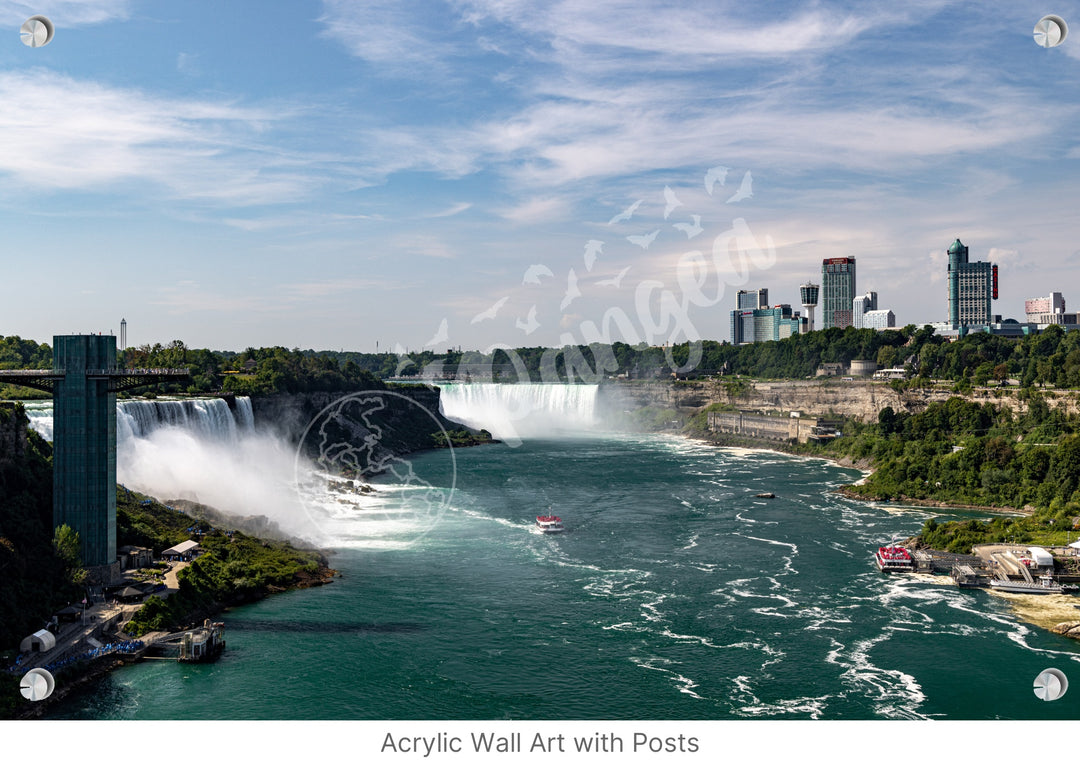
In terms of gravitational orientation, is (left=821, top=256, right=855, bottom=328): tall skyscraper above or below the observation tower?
above

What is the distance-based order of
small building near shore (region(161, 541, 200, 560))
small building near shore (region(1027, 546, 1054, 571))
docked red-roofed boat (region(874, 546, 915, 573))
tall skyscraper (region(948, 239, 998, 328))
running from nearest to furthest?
small building near shore (region(161, 541, 200, 560)) → small building near shore (region(1027, 546, 1054, 571)) → docked red-roofed boat (region(874, 546, 915, 573)) → tall skyscraper (region(948, 239, 998, 328))

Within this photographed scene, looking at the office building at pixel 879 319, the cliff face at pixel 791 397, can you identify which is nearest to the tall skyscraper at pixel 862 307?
the office building at pixel 879 319

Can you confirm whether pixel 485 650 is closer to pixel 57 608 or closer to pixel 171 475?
pixel 57 608

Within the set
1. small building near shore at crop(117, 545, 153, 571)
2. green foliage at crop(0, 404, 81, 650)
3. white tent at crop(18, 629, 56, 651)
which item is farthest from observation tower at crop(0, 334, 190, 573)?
white tent at crop(18, 629, 56, 651)

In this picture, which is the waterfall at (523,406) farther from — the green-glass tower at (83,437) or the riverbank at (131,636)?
the green-glass tower at (83,437)

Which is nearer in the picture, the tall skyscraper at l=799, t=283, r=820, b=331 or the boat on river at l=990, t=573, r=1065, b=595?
the boat on river at l=990, t=573, r=1065, b=595

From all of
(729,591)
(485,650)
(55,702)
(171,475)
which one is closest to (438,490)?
(171,475)

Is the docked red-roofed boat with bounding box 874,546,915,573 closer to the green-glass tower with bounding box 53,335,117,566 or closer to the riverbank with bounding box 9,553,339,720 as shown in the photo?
the riverbank with bounding box 9,553,339,720
